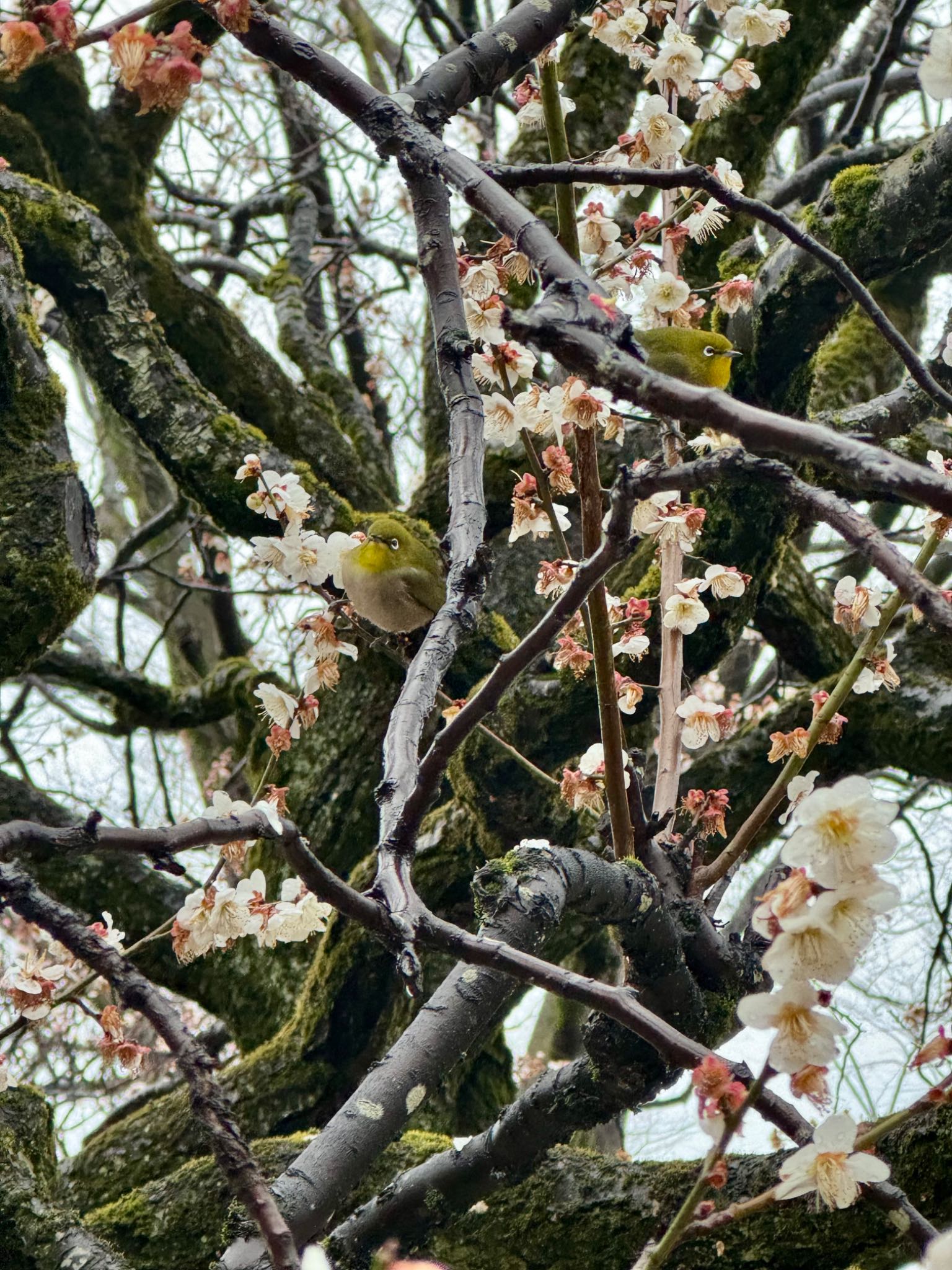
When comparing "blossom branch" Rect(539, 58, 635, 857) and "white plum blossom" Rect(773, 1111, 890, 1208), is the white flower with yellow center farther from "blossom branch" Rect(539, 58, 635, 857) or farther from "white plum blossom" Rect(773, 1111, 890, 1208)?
"white plum blossom" Rect(773, 1111, 890, 1208)

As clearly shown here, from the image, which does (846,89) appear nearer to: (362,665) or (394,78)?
(394,78)

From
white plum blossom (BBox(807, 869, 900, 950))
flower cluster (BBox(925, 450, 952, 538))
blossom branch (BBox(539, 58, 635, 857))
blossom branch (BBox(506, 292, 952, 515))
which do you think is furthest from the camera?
flower cluster (BBox(925, 450, 952, 538))

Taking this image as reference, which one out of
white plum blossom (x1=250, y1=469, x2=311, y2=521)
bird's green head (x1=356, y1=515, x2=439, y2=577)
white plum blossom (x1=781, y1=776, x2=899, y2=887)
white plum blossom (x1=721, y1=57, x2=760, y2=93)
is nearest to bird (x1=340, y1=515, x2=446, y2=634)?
bird's green head (x1=356, y1=515, x2=439, y2=577)

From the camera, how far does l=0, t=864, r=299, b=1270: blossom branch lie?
2.37 ft

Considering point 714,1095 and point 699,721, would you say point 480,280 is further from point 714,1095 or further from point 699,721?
point 714,1095

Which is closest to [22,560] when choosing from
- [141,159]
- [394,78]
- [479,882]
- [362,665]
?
[362,665]

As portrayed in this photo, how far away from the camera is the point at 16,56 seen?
112 cm

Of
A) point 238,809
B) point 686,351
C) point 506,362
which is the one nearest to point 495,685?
point 238,809

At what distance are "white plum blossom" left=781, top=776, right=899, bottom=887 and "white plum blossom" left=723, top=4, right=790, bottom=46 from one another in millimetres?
1860

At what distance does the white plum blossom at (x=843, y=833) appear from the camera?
35.3 inches

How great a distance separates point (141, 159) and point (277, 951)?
256 cm

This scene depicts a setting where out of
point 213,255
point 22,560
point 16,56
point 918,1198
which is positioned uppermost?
point 213,255

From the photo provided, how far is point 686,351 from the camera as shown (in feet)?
6.40

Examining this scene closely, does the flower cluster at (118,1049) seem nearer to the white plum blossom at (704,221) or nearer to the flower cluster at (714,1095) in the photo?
the flower cluster at (714,1095)
